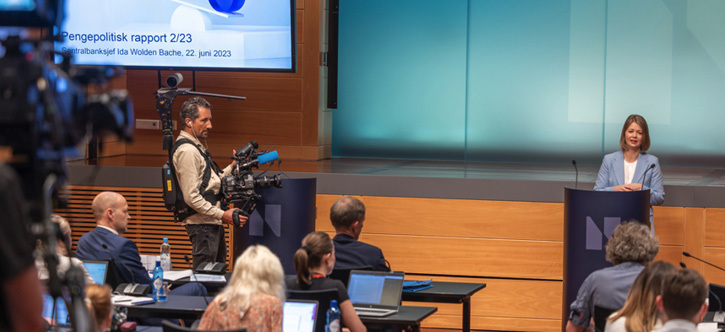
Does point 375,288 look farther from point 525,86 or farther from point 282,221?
point 525,86

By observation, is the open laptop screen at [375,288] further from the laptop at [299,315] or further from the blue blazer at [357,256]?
the laptop at [299,315]

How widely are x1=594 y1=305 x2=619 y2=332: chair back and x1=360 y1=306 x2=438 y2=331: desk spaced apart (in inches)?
31.8

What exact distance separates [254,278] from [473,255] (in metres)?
3.52

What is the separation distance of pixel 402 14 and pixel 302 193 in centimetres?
413

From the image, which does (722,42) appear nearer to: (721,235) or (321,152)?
(721,235)

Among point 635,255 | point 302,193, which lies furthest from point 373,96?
point 635,255

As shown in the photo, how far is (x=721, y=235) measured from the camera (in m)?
6.34

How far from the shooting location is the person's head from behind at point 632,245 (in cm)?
402

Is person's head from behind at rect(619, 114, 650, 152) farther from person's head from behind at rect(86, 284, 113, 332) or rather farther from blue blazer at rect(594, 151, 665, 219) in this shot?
person's head from behind at rect(86, 284, 113, 332)

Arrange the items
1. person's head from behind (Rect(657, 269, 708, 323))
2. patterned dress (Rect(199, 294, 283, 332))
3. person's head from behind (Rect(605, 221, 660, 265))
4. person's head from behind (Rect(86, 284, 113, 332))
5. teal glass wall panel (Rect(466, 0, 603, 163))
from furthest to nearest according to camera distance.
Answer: teal glass wall panel (Rect(466, 0, 603, 163))
person's head from behind (Rect(605, 221, 660, 265))
patterned dress (Rect(199, 294, 283, 332))
person's head from behind (Rect(86, 284, 113, 332))
person's head from behind (Rect(657, 269, 708, 323))

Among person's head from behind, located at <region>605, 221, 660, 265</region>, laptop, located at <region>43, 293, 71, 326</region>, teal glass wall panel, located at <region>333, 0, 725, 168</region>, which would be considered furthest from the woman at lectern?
laptop, located at <region>43, 293, 71, 326</region>

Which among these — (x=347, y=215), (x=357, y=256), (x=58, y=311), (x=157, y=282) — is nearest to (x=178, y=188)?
(x=157, y=282)

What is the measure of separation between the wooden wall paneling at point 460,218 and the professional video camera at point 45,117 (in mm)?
4894

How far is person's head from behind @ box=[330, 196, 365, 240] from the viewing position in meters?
4.81
